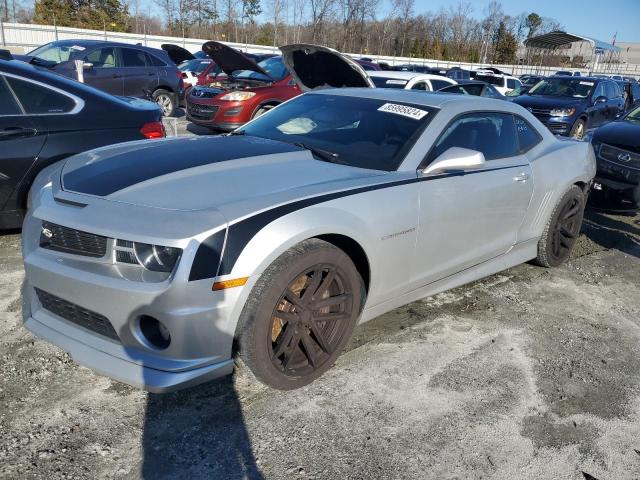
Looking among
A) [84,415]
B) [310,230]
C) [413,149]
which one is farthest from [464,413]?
[84,415]

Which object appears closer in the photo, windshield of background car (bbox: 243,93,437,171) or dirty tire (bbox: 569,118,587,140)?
windshield of background car (bbox: 243,93,437,171)

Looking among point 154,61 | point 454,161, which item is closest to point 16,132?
point 454,161

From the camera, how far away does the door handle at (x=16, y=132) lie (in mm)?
4050

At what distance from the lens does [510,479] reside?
2301mm

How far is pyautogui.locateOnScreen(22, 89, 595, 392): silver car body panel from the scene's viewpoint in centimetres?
A: 228

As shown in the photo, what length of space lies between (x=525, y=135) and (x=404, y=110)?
132 centimetres

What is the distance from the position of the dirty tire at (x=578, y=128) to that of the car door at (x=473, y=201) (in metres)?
8.82

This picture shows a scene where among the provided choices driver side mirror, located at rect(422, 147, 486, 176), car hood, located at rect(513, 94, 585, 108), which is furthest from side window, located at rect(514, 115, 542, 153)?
car hood, located at rect(513, 94, 585, 108)

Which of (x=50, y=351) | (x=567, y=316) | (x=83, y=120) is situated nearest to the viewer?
(x=50, y=351)

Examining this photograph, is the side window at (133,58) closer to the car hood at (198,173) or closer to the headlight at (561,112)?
the headlight at (561,112)

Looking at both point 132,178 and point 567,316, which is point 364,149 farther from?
point 567,316

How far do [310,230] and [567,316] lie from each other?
8.01ft

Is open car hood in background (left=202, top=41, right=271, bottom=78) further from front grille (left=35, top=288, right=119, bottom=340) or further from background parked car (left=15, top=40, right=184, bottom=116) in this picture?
front grille (left=35, top=288, right=119, bottom=340)

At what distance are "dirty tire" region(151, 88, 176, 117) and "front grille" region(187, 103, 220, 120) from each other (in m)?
2.28
